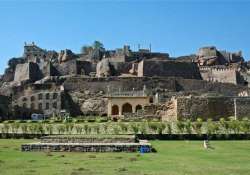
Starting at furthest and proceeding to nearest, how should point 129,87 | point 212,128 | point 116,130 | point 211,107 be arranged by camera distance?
point 129,87, point 211,107, point 116,130, point 212,128

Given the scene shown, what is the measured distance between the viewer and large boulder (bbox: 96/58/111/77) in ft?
215

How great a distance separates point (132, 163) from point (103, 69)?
52.3m

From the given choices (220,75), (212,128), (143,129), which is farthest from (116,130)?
(220,75)

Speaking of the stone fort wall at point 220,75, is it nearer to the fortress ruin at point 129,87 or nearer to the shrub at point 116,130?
the fortress ruin at point 129,87

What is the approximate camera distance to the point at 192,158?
1650 centimetres

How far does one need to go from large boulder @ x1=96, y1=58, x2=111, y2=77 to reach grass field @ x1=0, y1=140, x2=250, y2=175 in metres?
46.7

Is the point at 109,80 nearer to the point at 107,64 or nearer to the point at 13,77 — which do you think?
the point at 107,64

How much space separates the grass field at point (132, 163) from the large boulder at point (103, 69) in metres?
46.7

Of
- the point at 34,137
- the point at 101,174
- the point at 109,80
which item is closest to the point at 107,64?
the point at 109,80

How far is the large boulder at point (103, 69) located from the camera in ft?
215


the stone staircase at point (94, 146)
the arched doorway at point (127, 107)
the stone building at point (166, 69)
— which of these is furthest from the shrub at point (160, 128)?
the stone building at point (166, 69)

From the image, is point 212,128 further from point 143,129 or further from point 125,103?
point 125,103

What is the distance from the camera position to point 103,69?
66938 mm

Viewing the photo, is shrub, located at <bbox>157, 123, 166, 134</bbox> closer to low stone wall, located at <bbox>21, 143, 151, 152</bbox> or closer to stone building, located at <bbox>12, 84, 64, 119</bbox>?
low stone wall, located at <bbox>21, 143, 151, 152</bbox>
